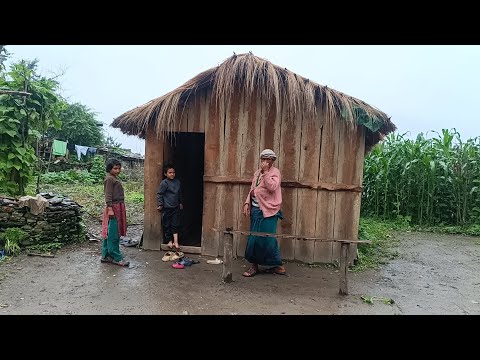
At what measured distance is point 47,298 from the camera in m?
4.30

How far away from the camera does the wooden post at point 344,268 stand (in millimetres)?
4590

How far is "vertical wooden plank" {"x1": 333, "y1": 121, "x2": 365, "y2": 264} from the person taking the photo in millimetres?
5898

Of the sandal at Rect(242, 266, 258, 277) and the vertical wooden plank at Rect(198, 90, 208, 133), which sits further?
the vertical wooden plank at Rect(198, 90, 208, 133)

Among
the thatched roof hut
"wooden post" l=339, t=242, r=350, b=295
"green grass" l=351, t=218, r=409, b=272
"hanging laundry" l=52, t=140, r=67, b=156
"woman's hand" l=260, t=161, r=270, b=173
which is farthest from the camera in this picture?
"hanging laundry" l=52, t=140, r=67, b=156

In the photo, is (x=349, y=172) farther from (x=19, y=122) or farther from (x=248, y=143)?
(x=19, y=122)

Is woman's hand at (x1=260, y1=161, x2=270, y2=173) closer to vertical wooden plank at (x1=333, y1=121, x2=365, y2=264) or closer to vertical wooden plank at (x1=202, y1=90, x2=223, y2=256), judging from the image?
vertical wooden plank at (x1=202, y1=90, x2=223, y2=256)

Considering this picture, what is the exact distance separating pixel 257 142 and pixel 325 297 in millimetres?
2694

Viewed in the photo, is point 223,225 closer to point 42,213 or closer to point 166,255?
point 166,255

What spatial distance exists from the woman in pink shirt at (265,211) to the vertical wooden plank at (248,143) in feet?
2.30

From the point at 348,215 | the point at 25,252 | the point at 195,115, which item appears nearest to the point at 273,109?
the point at 195,115

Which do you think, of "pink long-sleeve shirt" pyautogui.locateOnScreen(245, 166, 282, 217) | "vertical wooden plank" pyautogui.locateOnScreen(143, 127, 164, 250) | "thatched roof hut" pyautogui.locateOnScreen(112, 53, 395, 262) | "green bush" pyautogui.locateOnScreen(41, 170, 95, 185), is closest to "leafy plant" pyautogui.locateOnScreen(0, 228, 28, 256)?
"vertical wooden plank" pyautogui.locateOnScreen(143, 127, 164, 250)

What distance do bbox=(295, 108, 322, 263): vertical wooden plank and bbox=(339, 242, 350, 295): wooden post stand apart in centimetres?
133

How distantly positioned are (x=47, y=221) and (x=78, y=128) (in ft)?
50.0

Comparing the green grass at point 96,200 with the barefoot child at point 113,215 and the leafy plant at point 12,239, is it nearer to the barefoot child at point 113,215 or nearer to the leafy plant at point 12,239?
the leafy plant at point 12,239
